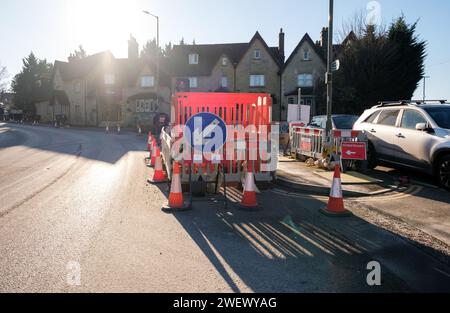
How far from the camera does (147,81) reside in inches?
1903

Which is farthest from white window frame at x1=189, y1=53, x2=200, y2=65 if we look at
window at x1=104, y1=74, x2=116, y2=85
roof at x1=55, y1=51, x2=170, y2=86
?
window at x1=104, y1=74, x2=116, y2=85

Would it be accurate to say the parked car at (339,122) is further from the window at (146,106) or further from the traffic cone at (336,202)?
the window at (146,106)

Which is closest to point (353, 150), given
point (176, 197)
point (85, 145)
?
point (176, 197)

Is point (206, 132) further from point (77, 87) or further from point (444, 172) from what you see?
point (77, 87)

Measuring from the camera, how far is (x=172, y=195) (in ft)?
23.0

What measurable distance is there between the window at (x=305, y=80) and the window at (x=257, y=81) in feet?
13.4

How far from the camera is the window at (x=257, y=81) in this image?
43812mm

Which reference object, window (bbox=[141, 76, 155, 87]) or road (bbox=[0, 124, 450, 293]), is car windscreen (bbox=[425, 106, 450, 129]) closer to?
road (bbox=[0, 124, 450, 293])

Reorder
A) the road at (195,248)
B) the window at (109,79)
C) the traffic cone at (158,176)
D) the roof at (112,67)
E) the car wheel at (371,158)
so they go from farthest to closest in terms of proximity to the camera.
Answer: the window at (109,79) → the roof at (112,67) → the car wheel at (371,158) → the traffic cone at (158,176) → the road at (195,248)

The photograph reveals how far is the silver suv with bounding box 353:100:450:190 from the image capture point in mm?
8438

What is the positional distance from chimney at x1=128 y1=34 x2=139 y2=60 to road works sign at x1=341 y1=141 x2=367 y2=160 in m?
49.2

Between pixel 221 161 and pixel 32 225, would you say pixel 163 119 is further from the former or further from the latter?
pixel 32 225

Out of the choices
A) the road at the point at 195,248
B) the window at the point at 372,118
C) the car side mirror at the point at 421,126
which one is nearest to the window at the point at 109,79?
the window at the point at 372,118
